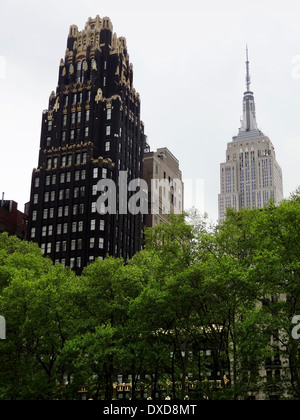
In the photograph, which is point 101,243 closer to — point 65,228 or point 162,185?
point 65,228

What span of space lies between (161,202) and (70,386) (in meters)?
105

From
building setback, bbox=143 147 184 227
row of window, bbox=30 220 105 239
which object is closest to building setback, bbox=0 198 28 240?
row of window, bbox=30 220 105 239

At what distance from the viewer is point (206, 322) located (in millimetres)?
46656

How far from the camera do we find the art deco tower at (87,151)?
117 m

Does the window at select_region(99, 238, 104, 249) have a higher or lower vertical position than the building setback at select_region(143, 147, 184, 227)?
lower

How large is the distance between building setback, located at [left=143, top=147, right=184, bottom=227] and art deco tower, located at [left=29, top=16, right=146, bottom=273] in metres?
11.6

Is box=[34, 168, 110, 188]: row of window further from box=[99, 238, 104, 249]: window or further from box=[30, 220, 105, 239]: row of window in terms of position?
box=[99, 238, 104, 249]: window

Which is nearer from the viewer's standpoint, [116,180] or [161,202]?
[116,180]

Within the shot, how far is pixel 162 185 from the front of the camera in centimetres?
15312

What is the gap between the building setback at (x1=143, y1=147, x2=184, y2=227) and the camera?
143 metres

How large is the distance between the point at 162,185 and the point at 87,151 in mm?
34787

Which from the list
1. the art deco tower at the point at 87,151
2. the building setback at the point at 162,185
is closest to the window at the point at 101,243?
the art deco tower at the point at 87,151

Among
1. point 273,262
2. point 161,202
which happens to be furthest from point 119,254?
point 273,262
